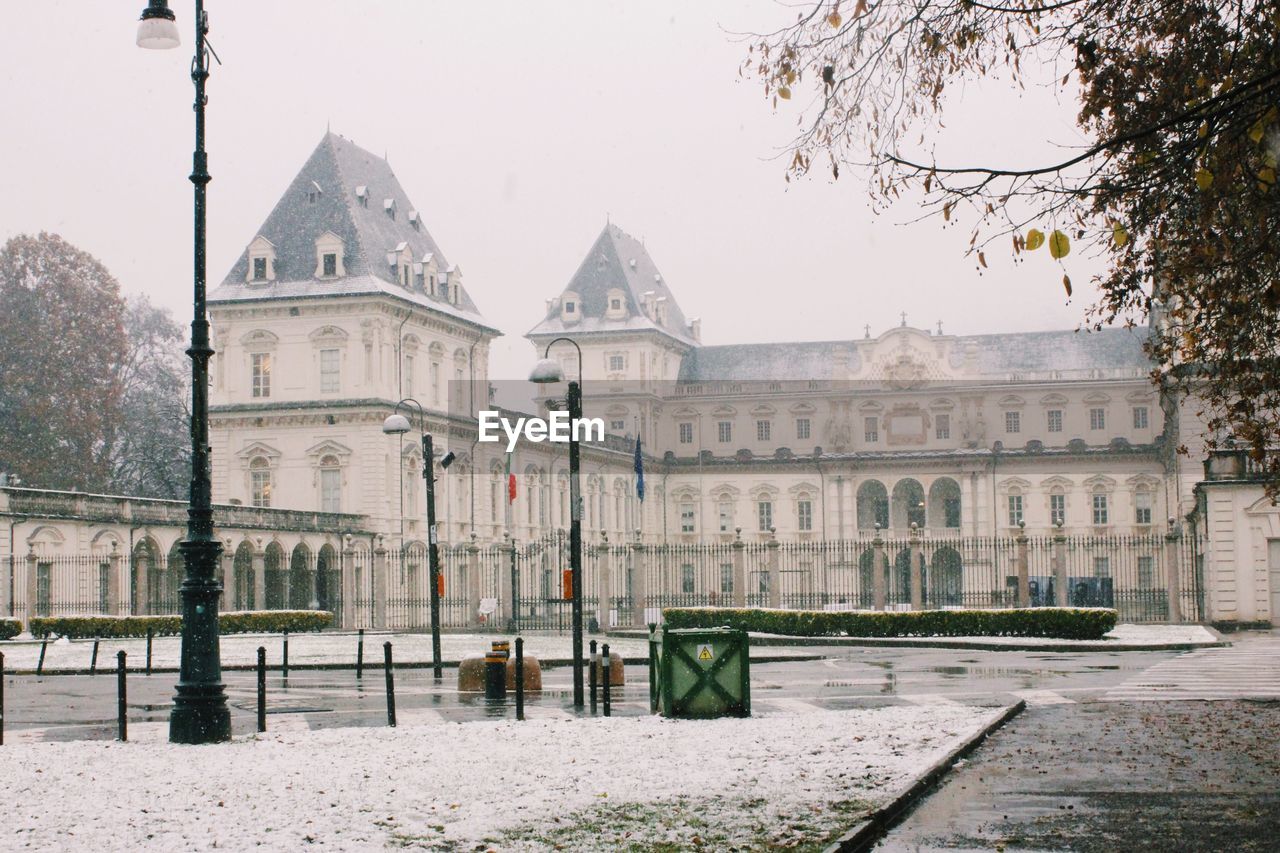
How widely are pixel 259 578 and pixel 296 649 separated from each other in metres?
19.1

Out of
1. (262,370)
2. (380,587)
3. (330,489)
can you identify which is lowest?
(380,587)

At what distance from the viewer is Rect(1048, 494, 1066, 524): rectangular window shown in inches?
3585

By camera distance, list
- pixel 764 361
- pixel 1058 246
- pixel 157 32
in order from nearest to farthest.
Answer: pixel 1058 246 → pixel 157 32 → pixel 764 361

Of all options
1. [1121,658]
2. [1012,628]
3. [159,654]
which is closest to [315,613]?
[159,654]

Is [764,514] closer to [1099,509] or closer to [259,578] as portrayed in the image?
[1099,509]

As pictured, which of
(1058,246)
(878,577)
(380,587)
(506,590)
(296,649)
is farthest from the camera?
(506,590)

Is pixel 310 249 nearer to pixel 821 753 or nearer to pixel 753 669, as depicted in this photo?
pixel 753 669

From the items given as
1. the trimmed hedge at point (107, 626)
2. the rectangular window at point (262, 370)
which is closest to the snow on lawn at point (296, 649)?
the trimmed hedge at point (107, 626)

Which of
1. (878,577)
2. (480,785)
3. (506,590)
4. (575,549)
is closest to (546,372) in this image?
(575,549)

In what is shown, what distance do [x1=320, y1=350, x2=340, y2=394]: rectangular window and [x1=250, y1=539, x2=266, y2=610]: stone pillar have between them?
1101 centimetres

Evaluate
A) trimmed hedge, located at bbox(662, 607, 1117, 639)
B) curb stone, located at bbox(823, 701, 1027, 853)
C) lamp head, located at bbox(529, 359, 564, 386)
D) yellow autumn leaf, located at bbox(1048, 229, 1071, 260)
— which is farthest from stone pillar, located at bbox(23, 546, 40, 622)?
yellow autumn leaf, located at bbox(1048, 229, 1071, 260)

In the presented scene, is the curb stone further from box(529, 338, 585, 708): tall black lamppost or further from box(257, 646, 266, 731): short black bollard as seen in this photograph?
box(257, 646, 266, 731): short black bollard

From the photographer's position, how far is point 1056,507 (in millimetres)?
91250

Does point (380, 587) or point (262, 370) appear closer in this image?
point (380, 587)
